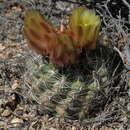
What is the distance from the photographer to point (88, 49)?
1.95 meters

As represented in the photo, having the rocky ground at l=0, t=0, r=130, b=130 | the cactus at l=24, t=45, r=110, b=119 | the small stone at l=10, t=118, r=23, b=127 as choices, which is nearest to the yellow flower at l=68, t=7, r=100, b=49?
the cactus at l=24, t=45, r=110, b=119

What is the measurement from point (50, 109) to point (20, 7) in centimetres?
126

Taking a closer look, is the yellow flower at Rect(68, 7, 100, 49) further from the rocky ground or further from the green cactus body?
the rocky ground

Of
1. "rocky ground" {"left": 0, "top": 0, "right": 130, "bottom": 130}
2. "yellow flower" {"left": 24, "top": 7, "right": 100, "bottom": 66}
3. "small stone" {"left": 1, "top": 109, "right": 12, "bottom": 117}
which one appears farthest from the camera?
"small stone" {"left": 1, "top": 109, "right": 12, "bottom": 117}

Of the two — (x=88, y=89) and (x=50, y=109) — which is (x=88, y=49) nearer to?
(x=88, y=89)

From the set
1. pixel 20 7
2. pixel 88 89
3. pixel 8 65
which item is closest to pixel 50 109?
pixel 88 89

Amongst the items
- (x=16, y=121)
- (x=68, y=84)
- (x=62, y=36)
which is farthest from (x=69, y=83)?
(x=16, y=121)

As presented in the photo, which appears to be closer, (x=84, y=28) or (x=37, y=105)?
(x=84, y=28)

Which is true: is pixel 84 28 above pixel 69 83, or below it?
above

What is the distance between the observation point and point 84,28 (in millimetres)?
1870

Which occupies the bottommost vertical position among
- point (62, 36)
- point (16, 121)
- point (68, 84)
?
point (16, 121)

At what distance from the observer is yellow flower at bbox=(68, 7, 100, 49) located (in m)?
1.88

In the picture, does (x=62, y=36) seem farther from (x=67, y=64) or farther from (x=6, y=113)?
(x=6, y=113)

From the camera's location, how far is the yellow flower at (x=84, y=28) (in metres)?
1.88
